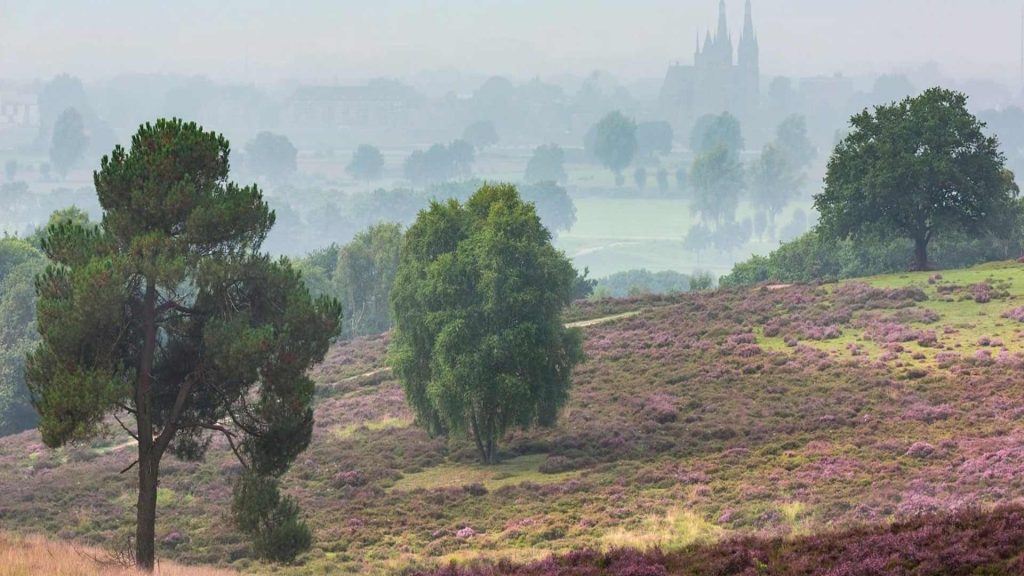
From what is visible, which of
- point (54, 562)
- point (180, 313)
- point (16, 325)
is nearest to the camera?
point (54, 562)

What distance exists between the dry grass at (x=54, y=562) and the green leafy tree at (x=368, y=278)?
284 feet

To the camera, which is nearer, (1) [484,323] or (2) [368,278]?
(1) [484,323]

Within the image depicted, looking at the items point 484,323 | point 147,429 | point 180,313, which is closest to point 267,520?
point 147,429

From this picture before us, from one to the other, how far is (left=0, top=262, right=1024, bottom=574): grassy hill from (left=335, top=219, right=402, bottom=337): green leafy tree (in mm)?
41662

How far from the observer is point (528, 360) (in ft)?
179

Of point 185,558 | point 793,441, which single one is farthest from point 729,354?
point 185,558

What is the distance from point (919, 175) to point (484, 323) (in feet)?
113

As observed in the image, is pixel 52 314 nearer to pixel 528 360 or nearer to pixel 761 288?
pixel 528 360

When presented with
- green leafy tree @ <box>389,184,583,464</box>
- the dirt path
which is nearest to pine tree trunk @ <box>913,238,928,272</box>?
the dirt path

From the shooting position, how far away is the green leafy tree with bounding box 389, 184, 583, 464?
178ft

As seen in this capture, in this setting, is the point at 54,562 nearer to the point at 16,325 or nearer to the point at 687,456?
the point at 687,456

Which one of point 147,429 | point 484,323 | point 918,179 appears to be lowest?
point 147,429

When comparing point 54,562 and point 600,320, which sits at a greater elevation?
point 600,320

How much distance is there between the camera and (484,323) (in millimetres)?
56281
